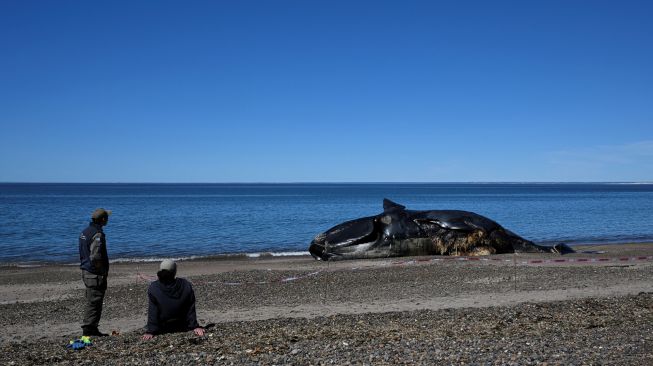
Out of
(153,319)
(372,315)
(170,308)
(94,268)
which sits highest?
(94,268)

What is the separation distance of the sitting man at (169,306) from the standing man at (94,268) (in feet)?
3.42

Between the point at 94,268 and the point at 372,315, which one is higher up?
the point at 94,268

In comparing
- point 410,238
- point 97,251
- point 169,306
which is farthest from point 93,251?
point 410,238

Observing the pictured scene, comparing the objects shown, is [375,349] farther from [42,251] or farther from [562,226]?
[562,226]

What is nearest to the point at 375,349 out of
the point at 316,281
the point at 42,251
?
the point at 316,281

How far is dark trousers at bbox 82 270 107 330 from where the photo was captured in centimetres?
1085

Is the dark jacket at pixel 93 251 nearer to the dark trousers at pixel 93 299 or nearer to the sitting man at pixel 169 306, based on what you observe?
the dark trousers at pixel 93 299

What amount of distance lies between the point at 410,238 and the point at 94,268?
16.9 metres

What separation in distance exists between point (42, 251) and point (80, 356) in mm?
27523

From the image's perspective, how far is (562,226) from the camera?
5069cm

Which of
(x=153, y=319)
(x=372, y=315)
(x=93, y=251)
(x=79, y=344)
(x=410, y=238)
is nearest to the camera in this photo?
(x=79, y=344)

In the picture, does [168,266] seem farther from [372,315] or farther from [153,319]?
[372,315]

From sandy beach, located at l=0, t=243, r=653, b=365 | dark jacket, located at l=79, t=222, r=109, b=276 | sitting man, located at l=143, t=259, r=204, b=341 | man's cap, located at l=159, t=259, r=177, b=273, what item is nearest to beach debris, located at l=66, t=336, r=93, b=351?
sandy beach, located at l=0, t=243, r=653, b=365

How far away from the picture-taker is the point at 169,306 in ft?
34.6
